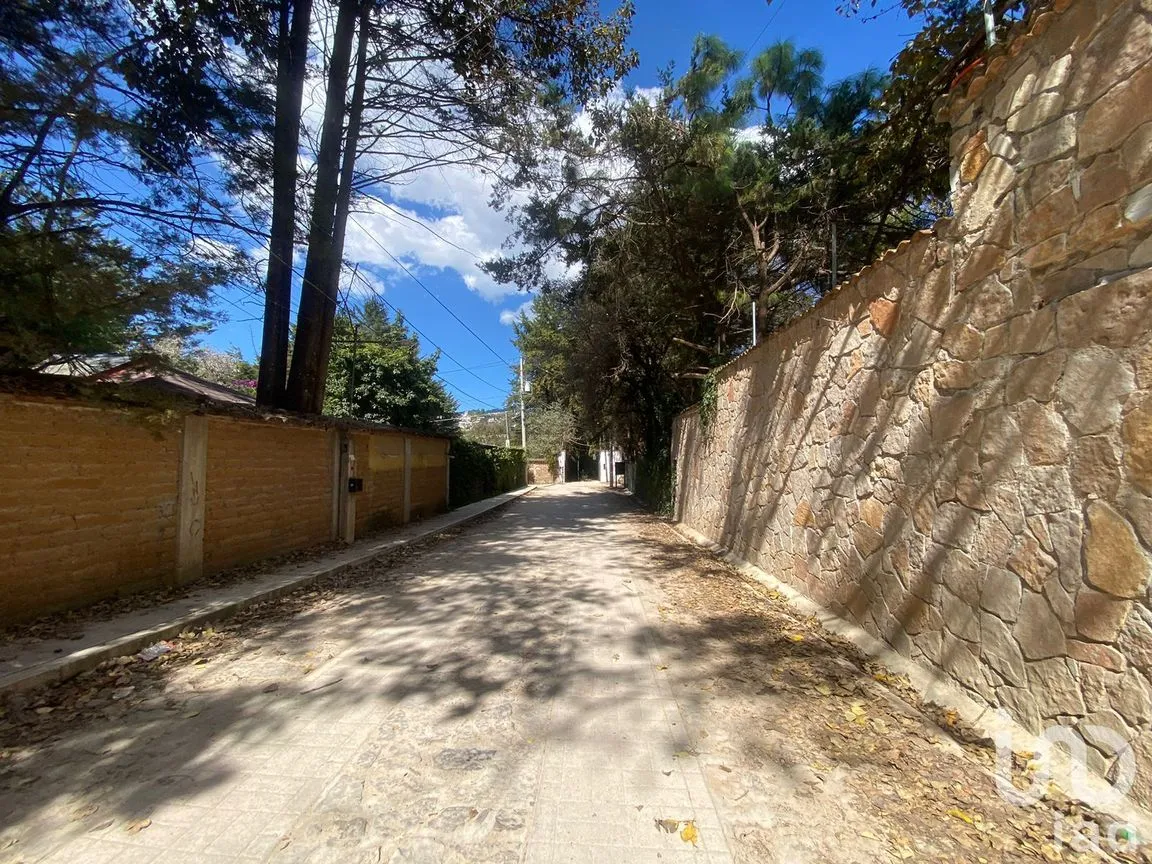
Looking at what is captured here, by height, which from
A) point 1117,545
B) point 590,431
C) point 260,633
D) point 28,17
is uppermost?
point 28,17

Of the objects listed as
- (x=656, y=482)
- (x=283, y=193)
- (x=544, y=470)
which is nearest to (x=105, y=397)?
(x=283, y=193)

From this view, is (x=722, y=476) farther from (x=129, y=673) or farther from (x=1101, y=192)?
(x=129, y=673)

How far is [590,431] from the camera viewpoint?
23.0m

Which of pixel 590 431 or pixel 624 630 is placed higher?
pixel 590 431

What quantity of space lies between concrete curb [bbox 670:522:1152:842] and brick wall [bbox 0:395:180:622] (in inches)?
260

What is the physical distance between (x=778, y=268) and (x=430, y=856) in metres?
11.9

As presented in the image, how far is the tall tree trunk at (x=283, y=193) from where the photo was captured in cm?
948

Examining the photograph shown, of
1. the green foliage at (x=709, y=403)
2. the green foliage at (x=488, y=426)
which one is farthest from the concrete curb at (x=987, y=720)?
the green foliage at (x=488, y=426)

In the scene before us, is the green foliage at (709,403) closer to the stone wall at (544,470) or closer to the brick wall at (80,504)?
the brick wall at (80,504)

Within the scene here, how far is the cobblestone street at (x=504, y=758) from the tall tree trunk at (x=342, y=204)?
6.95 meters

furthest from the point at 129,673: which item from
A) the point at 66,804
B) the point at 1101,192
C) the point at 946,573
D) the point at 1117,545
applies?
the point at 1101,192

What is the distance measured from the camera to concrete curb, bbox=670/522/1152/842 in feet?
7.34

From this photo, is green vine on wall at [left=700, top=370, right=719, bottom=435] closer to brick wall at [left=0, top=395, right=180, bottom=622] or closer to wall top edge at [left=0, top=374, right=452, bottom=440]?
wall top edge at [left=0, top=374, right=452, bottom=440]

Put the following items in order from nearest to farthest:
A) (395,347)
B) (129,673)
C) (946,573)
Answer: (946,573) → (129,673) → (395,347)
